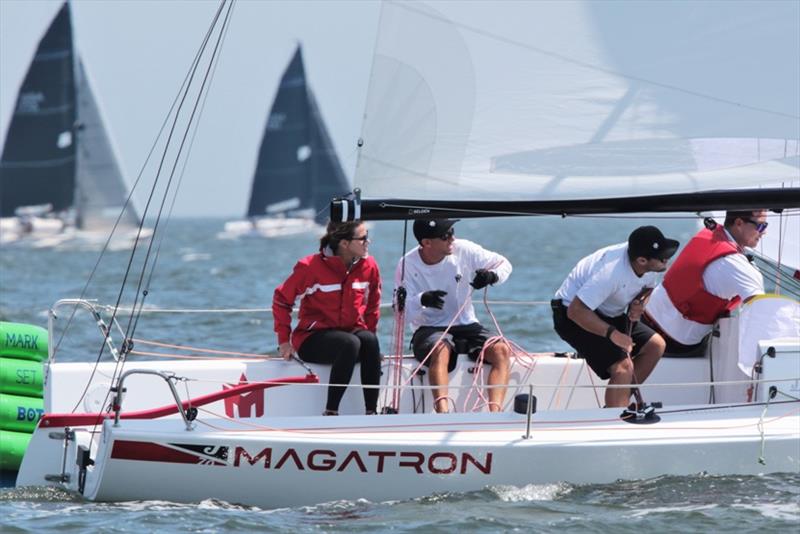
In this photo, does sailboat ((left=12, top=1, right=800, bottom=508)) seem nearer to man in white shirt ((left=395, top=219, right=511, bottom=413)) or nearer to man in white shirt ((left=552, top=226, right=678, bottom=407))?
man in white shirt ((left=552, top=226, right=678, bottom=407))

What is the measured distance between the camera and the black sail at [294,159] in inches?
1919

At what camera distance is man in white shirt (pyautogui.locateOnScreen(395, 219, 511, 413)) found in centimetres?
646

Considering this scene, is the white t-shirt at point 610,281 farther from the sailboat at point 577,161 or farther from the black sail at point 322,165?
the black sail at point 322,165

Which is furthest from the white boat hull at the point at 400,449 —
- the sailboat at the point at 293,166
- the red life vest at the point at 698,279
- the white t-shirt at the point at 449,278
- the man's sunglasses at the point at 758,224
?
the sailboat at the point at 293,166

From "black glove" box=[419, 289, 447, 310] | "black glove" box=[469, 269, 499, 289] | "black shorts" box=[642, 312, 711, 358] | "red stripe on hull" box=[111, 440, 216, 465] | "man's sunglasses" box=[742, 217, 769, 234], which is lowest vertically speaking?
"red stripe on hull" box=[111, 440, 216, 465]

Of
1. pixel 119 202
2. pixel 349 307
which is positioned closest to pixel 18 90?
pixel 119 202

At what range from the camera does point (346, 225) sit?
20.5ft

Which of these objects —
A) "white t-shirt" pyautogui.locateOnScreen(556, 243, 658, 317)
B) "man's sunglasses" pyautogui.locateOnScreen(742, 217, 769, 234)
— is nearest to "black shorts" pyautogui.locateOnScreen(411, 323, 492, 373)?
"white t-shirt" pyautogui.locateOnScreen(556, 243, 658, 317)

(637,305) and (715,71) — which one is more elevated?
(715,71)

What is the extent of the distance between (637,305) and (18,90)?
131 ft

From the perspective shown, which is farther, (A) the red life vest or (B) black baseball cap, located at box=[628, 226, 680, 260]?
(A) the red life vest

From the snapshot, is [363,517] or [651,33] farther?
[651,33]

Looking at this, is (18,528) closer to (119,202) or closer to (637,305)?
(637,305)

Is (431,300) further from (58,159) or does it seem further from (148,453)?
(58,159)
